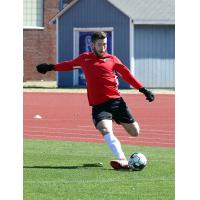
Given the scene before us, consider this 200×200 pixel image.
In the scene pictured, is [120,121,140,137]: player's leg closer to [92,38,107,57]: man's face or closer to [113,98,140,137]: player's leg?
[113,98,140,137]: player's leg

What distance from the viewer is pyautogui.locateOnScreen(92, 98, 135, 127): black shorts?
1456 cm

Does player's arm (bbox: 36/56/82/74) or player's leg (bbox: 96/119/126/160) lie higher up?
player's arm (bbox: 36/56/82/74)

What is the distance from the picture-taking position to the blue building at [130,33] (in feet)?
147

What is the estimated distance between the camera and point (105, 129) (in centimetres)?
1436

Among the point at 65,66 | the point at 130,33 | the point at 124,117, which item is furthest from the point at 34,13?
the point at 124,117

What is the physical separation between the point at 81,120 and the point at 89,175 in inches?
462

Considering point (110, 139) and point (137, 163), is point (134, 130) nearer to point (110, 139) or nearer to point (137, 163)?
point (110, 139)

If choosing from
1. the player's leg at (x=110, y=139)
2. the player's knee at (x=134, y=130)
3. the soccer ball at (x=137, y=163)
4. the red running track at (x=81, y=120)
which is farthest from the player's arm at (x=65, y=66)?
the red running track at (x=81, y=120)

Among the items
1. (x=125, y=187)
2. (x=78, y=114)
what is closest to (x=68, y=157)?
(x=125, y=187)

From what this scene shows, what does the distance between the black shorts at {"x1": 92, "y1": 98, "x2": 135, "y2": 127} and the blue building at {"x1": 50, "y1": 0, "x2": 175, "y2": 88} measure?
97.0ft

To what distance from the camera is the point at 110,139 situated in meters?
14.2

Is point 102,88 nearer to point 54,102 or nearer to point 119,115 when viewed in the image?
point 119,115

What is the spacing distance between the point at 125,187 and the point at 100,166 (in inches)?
99.7

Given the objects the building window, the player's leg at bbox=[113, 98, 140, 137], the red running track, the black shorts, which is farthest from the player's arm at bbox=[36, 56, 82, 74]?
the building window
